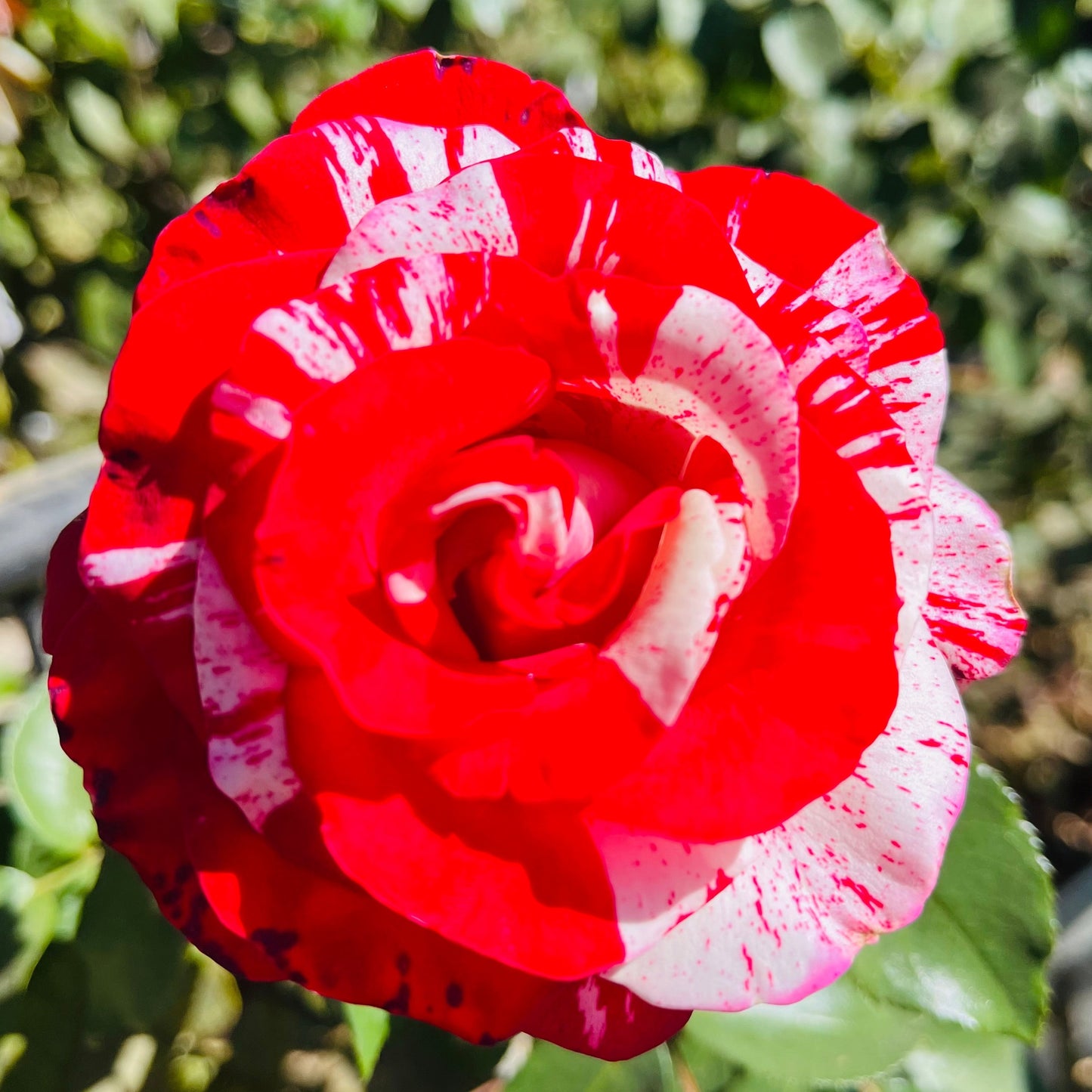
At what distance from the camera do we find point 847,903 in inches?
13.1

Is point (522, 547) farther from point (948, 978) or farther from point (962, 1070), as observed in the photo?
point (962, 1070)

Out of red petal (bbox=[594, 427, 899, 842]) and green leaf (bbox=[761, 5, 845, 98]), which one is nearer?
red petal (bbox=[594, 427, 899, 842])

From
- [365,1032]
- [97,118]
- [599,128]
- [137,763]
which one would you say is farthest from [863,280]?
[97,118]

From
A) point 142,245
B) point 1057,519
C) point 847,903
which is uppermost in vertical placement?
point 847,903

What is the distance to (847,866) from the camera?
335 millimetres

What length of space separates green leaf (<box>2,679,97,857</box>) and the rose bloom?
26 cm

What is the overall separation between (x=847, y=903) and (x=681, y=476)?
0.17 meters

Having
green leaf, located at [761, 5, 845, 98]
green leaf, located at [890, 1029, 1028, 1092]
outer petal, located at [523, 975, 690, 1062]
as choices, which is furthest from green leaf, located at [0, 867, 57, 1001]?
green leaf, located at [761, 5, 845, 98]

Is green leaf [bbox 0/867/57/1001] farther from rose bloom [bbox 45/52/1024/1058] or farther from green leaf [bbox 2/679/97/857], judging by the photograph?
rose bloom [bbox 45/52/1024/1058]

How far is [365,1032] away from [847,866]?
0.95ft

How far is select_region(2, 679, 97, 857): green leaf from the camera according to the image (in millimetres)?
533

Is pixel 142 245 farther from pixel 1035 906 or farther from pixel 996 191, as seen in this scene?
pixel 1035 906

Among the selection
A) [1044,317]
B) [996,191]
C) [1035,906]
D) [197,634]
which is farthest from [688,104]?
[197,634]

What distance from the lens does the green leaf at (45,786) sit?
1.75ft
